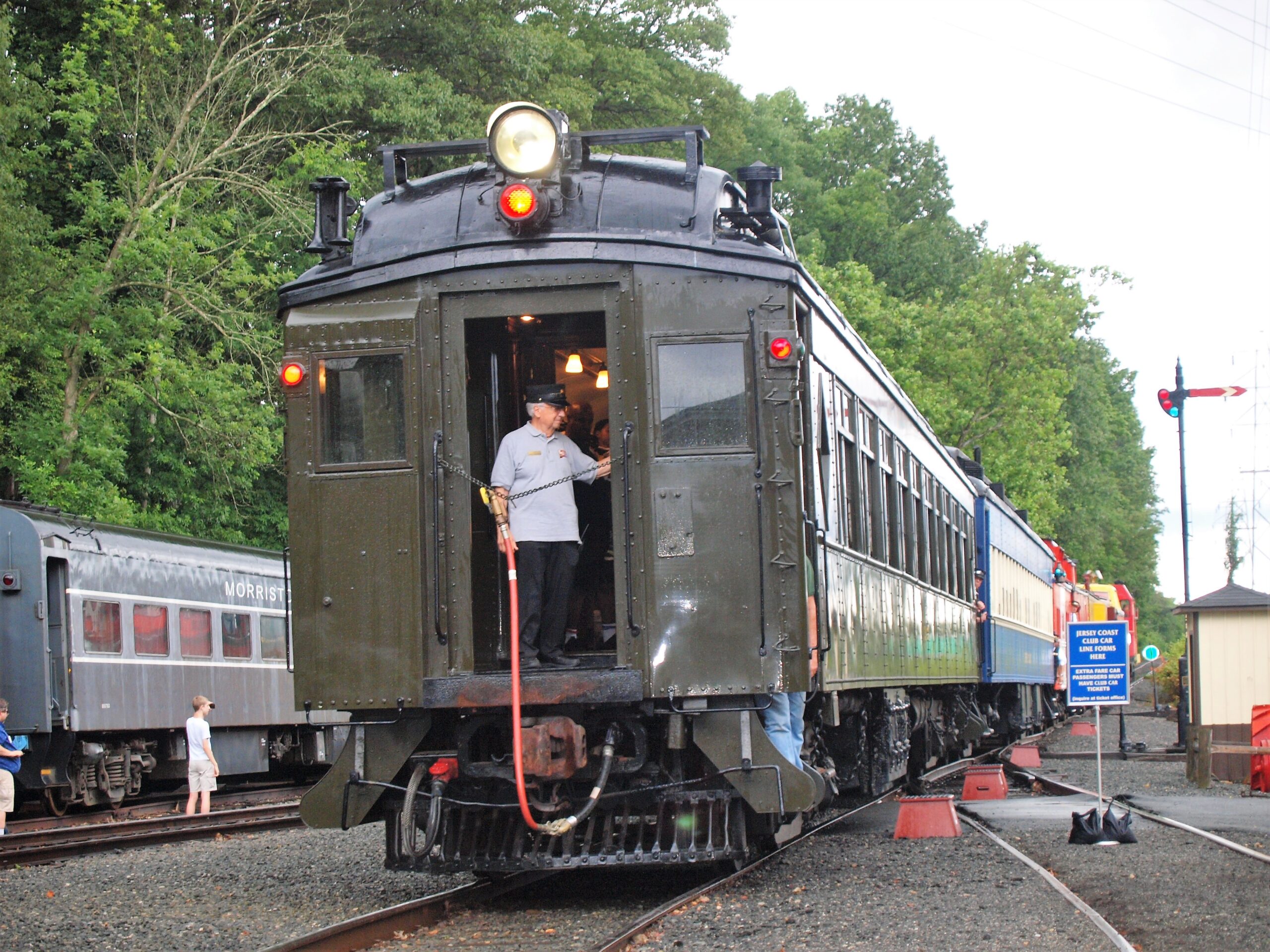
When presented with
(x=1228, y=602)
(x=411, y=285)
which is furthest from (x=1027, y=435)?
(x=411, y=285)

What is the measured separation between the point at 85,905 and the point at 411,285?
3879 mm

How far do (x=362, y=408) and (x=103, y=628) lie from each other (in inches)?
412

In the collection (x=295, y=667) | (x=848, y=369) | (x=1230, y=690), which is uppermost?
(x=848, y=369)

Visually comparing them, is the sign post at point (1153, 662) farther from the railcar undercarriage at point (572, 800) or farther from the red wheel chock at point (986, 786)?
the railcar undercarriage at point (572, 800)

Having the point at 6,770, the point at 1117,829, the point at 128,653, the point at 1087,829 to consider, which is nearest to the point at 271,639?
the point at 128,653

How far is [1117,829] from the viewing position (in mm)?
10812

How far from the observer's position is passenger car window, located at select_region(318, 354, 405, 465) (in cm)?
789

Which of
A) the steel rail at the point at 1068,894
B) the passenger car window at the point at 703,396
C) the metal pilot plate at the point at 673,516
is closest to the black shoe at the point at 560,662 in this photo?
the metal pilot plate at the point at 673,516

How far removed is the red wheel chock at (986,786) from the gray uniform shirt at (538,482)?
8.34 m

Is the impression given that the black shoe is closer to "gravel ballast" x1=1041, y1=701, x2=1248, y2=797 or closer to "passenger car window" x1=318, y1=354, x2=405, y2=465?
"passenger car window" x1=318, y1=354, x2=405, y2=465

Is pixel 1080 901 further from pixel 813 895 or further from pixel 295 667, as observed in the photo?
pixel 295 667

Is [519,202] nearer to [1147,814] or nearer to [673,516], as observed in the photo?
[673,516]

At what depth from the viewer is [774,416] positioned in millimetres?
7723

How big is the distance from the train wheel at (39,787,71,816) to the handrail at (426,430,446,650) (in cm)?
1073
